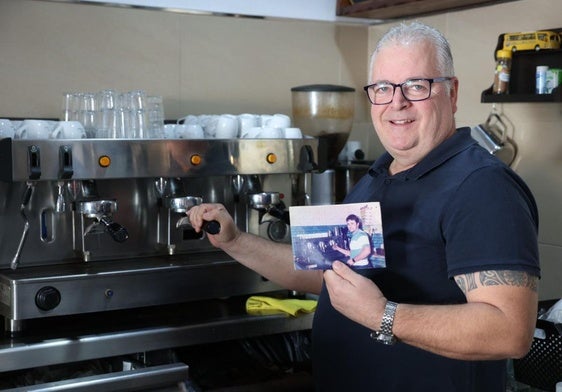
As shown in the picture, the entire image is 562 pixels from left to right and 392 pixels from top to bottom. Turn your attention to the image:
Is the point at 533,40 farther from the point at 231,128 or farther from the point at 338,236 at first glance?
the point at 338,236

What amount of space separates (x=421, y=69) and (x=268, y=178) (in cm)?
103

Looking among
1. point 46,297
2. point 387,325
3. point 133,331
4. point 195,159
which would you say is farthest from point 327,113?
point 387,325

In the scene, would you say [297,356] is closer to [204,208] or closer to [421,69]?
[204,208]

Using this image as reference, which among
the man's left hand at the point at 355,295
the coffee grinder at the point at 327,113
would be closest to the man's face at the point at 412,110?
the man's left hand at the point at 355,295

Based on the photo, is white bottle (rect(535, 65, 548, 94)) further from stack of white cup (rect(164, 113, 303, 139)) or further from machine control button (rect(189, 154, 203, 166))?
machine control button (rect(189, 154, 203, 166))

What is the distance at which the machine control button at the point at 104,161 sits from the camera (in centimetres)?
212

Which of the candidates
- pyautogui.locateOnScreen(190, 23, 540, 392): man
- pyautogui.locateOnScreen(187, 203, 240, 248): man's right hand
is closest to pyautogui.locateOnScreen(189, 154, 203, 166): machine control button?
pyautogui.locateOnScreen(187, 203, 240, 248): man's right hand

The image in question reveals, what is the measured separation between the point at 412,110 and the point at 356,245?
28cm

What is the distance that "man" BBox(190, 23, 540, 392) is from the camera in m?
1.43

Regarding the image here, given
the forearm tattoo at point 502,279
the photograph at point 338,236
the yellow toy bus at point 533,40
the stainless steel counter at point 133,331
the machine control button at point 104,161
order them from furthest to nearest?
1. the yellow toy bus at point 533,40
2. the machine control button at point 104,161
3. the stainless steel counter at point 133,331
4. the photograph at point 338,236
5. the forearm tattoo at point 502,279

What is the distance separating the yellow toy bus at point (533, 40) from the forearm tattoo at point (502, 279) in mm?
1158

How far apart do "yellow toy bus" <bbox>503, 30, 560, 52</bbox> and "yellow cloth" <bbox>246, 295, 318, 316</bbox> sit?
0.97 meters

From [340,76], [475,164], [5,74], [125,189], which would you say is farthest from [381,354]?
[340,76]

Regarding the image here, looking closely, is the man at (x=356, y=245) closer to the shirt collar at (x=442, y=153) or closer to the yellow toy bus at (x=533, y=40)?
the shirt collar at (x=442, y=153)
